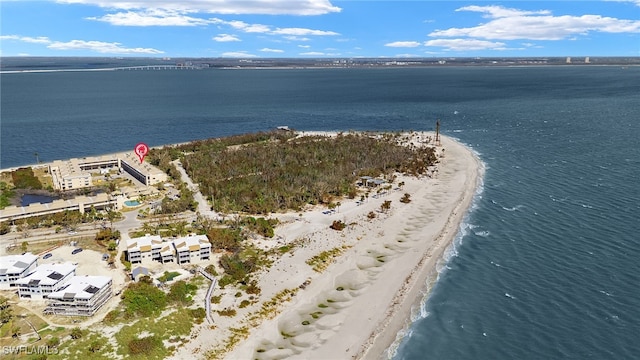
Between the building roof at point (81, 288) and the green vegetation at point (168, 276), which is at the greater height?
the building roof at point (81, 288)

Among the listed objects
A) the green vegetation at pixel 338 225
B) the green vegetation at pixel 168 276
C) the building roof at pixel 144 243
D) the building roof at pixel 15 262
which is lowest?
the green vegetation at pixel 168 276

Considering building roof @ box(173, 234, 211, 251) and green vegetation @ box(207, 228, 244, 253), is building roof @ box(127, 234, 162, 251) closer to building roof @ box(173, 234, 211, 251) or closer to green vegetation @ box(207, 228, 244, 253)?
building roof @ box(173, 234, 211, 251)

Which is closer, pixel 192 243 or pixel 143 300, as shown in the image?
pixel 143 300

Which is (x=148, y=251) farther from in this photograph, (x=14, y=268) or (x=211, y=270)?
(x=14, y=268)

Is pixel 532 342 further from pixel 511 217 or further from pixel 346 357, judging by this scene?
pixel 511 217

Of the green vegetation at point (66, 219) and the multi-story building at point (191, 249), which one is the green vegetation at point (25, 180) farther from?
the multi-story building at point (191, 249)

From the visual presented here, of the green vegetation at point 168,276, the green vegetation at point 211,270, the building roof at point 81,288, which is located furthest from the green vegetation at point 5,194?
the green vegetation at point 211,270

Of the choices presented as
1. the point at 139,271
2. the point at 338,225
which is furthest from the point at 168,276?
the point at 338,225
